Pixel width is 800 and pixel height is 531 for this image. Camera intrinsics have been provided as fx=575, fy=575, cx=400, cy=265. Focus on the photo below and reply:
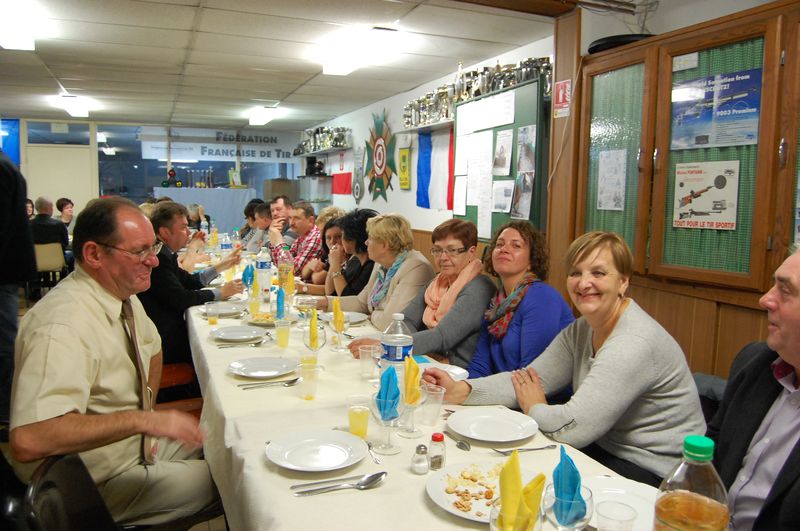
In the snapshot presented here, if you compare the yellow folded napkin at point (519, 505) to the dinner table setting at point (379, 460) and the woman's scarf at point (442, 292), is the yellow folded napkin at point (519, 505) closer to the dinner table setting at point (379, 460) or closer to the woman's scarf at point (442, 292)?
the dinner table setting at point (379, 460)

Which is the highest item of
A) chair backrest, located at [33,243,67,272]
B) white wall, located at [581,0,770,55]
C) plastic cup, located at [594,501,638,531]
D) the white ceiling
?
the white ceiling

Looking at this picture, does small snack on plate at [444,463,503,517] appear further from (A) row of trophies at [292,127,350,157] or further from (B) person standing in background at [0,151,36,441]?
(A) row of trophies at [292,127,350,157]

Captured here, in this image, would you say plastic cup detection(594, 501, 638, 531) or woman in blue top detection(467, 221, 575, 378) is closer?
plastic cup detection(594, 501, 638, 531)

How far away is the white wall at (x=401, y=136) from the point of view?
513 centimetres

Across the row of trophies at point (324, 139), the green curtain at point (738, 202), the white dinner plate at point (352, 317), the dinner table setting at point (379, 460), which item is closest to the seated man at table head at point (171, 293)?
the white dinner plate at point (352, 317)

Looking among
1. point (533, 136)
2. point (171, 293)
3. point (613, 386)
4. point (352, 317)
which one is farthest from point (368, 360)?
point (533, 136)

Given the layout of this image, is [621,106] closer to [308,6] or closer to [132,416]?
[308,6]

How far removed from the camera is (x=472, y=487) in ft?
4.19

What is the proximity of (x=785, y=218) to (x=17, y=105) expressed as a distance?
32.5 ft

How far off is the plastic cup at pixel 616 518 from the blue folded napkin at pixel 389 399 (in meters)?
0.59

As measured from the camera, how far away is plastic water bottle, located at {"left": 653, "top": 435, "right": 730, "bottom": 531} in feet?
3.13

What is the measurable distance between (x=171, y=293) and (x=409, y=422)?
2.21 meters

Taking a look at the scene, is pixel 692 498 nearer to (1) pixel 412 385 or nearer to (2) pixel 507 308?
(1) pixel 412 385

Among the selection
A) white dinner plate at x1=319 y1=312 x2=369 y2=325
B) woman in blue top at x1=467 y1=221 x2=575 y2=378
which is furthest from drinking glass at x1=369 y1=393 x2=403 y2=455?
white dinner plate at x1=319 y1=312 x2=369 y2=325
